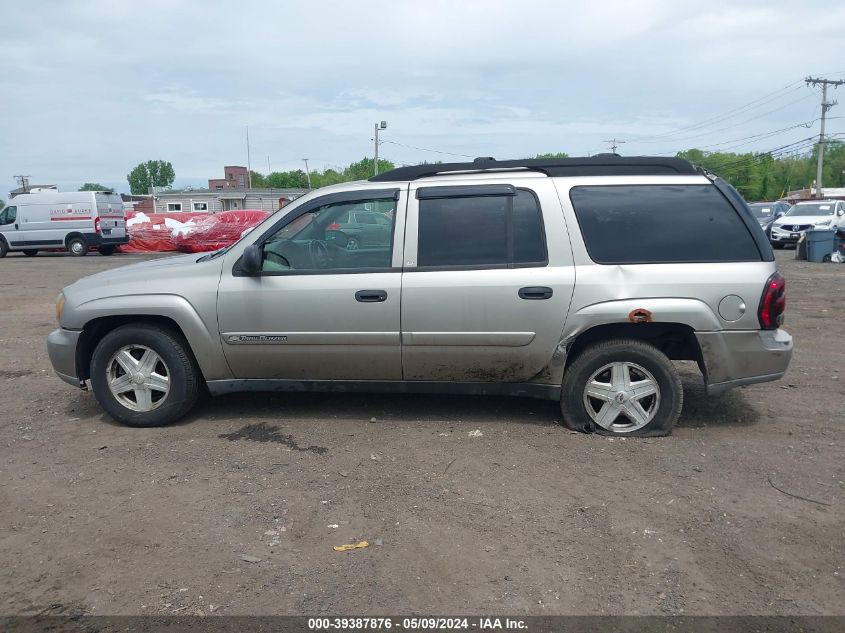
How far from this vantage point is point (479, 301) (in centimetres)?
478

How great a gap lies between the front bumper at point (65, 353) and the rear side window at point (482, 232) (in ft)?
8.78

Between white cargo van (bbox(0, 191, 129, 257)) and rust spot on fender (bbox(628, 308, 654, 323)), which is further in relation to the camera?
white cargo van (bbox(0, 191, 129, 257))

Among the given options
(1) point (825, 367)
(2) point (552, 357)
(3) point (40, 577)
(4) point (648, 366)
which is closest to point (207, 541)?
(3) point (40, 577)

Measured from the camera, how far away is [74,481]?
14.1 feet

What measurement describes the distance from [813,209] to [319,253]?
82.6ft

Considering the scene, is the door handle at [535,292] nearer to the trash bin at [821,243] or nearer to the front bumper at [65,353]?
the front bumper at [65,353]

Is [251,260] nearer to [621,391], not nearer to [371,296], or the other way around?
[371,296]

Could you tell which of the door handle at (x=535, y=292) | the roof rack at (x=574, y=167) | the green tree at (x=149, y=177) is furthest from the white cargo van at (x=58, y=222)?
the green tree at (x=149, y=177)

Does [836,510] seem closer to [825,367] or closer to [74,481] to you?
[825,367]

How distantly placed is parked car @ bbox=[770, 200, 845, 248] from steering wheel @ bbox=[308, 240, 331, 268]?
75.0 ft

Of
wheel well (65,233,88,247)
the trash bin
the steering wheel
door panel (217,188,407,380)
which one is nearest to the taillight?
door panel (217,188,407,380)

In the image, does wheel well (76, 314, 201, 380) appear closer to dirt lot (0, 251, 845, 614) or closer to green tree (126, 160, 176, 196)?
dirt lot (0, 251, 845, 614)

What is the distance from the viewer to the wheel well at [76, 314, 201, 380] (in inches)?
205

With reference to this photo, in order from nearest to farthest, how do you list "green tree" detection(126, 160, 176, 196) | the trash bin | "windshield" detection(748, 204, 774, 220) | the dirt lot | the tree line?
the dirt lot, the trash bin, "windshield" detection(748, 204, 774, 220), the tree line, "green tree" detection(126, 160, 176, 196)
